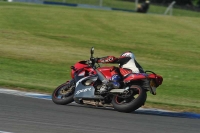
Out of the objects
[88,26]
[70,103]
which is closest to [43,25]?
[88,26]

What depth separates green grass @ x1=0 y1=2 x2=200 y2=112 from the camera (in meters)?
16.1

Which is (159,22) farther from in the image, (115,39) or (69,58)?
(69,58)

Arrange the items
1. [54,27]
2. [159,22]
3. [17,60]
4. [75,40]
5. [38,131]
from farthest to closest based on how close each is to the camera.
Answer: [159,22], [54,27], [75,40], [17,60], [38,131]

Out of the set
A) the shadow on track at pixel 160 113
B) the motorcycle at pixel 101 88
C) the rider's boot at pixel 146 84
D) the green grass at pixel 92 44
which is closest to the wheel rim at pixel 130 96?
the motorcycle at pixel 101 88

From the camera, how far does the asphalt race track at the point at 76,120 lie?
8209 mm

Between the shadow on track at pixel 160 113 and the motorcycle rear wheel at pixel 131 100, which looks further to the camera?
the shadow on track at pixel 160 113

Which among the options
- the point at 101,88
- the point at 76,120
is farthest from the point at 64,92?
the point at 76,120

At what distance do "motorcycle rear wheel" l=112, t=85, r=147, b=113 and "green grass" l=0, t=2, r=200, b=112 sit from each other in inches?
83.0

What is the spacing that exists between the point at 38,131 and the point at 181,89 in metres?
8.93

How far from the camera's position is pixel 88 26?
102ft

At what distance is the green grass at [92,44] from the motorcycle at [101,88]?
1991mm

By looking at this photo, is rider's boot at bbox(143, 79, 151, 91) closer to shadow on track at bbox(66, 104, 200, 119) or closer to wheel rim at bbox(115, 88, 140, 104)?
wheel rim at bbox(115, 88, 140, 104)

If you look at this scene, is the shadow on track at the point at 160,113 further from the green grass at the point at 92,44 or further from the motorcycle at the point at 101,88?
the green grass at the point at 92,44

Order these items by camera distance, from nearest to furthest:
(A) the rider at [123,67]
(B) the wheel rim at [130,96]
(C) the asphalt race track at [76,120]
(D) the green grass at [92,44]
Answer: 1. (C) the asphalt race track at [76,120]
2. (B) the wheel rim at [130,96]
3. (A) the rider at [123,67]
4. (D) the green grass at [92,44]
